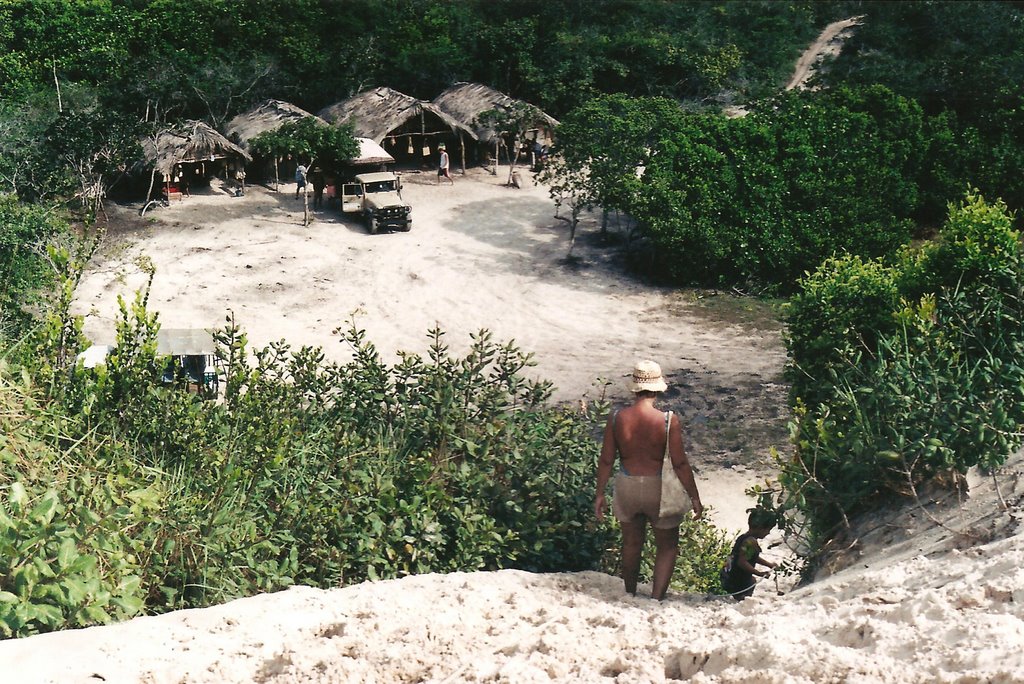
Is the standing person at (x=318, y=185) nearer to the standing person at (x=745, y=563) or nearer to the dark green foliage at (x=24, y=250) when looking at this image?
the dark green foliage at (x=24, y=250)

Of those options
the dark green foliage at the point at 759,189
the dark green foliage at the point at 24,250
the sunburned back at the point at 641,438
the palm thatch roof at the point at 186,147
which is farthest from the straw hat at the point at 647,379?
the palm thatch roof at the point at 186,147

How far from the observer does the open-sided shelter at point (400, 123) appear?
97.6 ft

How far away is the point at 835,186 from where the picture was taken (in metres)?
23.4

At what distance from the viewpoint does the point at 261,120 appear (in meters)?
29.3

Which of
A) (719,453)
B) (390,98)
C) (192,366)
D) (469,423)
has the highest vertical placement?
(390,98)

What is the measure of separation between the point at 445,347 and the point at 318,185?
18.7m

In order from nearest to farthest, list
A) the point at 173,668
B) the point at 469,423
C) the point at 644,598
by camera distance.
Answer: the point at 173,668 → the point at 644,598 → the point at 469,423

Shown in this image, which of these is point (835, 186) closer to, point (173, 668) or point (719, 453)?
point (719, 453)

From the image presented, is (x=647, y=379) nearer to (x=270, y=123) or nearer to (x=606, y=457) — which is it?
(x=606, y=457)

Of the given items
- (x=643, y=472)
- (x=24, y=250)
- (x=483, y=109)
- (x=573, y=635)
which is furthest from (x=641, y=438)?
(x=483, y=109)

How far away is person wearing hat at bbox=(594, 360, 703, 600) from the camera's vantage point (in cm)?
696

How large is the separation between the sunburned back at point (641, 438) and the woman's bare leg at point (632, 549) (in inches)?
12.5

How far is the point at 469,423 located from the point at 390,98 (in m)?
23.0

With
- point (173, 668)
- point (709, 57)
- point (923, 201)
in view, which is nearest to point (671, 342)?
point (923, 201)
